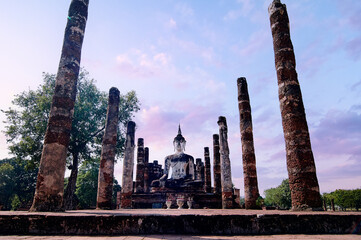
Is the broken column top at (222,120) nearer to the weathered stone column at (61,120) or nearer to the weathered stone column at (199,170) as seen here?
the weathered stone column at (61,120)

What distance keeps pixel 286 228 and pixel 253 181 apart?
25.6 ft

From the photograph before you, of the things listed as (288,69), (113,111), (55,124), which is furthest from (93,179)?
(288,69)

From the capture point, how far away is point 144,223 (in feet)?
11.6

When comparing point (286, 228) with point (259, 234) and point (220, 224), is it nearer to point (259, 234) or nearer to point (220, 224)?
point (259, 234)

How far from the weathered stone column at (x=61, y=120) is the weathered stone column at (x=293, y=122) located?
609 centimetres

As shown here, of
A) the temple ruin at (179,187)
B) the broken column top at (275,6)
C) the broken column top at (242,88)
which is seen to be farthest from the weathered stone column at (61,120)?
the temple ruin at (179,187)

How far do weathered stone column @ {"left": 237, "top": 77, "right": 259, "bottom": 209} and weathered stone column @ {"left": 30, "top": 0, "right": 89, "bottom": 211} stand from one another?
26.9 ft

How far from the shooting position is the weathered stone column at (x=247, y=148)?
36.2 ft

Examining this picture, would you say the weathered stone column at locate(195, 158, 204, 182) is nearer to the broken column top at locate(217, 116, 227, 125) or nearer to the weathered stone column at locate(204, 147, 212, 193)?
the weathered stone column at locate(204, 147, 212, 193)

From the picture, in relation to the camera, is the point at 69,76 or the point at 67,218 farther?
the point at 69,76

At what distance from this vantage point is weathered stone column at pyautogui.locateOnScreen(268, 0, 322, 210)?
604 centimetres

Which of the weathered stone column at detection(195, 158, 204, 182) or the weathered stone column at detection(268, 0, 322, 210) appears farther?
the weathered stone column at detection(195, 158, 204, 182)

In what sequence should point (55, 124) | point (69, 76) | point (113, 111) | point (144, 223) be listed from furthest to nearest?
1. point (113, 111)
2. point (69, 76)
3. point (55, 124)
4. point (144, 223)

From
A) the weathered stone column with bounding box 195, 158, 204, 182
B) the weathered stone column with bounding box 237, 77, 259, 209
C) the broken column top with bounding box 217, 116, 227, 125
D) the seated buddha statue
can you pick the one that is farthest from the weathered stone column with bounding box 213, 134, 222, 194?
the weathered stone column with bounding box 195, 158, 204, 182
